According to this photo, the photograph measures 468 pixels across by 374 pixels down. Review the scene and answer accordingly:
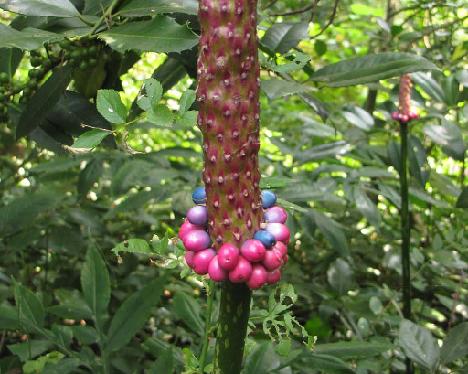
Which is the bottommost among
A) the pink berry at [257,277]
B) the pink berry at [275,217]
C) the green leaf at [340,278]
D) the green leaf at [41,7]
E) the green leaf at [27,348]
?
the green leaf at [340,278]

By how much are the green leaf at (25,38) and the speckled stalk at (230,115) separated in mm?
235

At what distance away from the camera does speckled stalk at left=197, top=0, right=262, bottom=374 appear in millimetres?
593

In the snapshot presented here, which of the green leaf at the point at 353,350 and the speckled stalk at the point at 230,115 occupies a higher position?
the speckled stalk at the point at 230,115

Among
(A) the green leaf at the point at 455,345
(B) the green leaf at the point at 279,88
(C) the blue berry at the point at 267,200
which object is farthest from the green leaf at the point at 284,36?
(A) the green leaf at the point at 455,345

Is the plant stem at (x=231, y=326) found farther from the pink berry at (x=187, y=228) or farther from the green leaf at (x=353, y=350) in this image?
the green leaf at (x=353, y=350)

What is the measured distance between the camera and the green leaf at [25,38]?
27.9 inches

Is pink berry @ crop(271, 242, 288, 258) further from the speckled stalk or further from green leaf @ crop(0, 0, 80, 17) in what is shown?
green leaf @ crop(0, 0, 80, 17)

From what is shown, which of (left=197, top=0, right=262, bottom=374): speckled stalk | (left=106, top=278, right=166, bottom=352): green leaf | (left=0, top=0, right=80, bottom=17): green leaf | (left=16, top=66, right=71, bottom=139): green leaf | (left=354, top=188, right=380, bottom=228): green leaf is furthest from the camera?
(left=354, top=188, right=380, bottom=228): green leaf

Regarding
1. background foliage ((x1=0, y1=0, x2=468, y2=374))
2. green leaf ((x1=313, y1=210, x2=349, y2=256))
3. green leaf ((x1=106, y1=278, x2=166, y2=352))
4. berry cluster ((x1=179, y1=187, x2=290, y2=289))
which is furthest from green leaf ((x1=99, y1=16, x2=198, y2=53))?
green leaf ((x1=313, y1=210, x2=349, y2=256))

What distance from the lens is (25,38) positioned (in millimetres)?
735

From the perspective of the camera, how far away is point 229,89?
60cm

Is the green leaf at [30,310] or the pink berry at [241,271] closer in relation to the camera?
the pink berry at [241,271]

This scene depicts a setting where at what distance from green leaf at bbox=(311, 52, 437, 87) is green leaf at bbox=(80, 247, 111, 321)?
488mm

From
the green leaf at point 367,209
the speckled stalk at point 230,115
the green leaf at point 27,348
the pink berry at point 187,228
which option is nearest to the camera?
the speckled stalk at point 230,115
